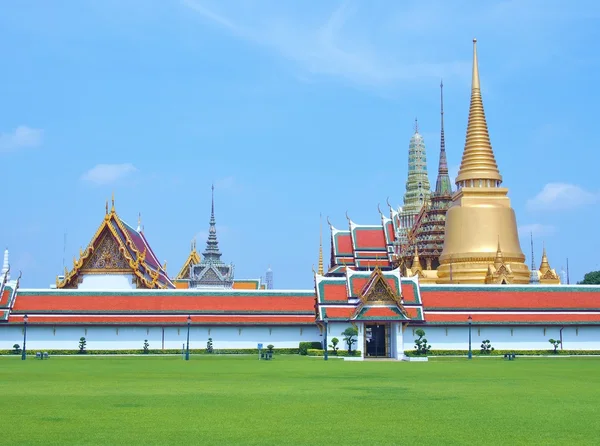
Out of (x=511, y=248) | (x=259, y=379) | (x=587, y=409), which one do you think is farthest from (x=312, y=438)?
(x=511, y=248)

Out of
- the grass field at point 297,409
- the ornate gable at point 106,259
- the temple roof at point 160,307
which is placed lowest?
the grass field at point 297,409

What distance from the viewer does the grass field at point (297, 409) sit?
1280 centimetres

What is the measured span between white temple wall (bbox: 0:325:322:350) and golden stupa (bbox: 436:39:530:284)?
48.1 ft

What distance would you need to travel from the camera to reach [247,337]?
155 ft

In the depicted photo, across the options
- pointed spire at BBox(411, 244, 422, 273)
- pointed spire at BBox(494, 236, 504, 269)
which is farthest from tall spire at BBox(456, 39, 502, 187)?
pointed spire at BBox(411, 244, 422, 273)

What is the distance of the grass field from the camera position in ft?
42.0

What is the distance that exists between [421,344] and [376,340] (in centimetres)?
229

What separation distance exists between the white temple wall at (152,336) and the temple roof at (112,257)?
23.2 ft

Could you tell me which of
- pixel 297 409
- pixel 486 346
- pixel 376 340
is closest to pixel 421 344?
pixel 376 340

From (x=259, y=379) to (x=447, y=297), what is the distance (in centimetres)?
2487

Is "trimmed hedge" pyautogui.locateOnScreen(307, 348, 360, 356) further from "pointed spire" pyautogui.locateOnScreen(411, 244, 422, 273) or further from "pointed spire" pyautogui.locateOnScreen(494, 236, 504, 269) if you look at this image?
"pointed spire" pyautogui.locateOnScreen(411, 244, 422, 273)

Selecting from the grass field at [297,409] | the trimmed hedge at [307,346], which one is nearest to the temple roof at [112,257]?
the trimmed hedge at [307,346]

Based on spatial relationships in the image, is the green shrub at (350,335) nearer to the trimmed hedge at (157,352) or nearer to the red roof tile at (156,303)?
the trimmed hedge at (157,352)

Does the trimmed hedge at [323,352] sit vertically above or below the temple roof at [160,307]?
below
